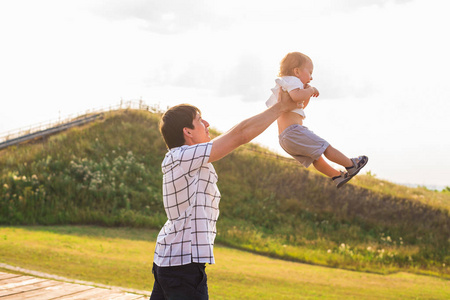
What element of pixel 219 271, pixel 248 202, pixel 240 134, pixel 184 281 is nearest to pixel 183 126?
pixel 240 134

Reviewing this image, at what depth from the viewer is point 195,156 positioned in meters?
3.21

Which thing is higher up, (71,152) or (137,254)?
(71,152)

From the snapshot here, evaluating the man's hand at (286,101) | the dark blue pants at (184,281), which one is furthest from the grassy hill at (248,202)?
the dark blue pants at (184,281)

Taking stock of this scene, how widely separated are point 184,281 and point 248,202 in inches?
849

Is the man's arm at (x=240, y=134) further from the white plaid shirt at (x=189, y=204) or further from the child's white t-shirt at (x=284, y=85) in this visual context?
the child's white t-shirt at (x=284, y=85)

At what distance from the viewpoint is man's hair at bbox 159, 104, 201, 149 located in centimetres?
336

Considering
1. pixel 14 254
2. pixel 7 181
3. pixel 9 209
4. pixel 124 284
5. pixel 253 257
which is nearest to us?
pixel 124 284

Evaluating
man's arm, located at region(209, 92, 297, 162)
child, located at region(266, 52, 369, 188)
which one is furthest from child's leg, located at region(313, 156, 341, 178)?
man's arm, located at region(209, 92, 297, 162)

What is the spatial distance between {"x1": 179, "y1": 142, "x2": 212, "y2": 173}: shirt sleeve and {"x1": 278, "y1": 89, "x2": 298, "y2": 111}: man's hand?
0.74 metres

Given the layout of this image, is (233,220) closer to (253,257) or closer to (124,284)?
(253,257)

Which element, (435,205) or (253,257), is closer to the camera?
(253,257)

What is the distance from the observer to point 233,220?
74.7ft

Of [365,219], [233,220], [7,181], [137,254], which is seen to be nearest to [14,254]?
[137,254]

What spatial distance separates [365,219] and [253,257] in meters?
9.02
